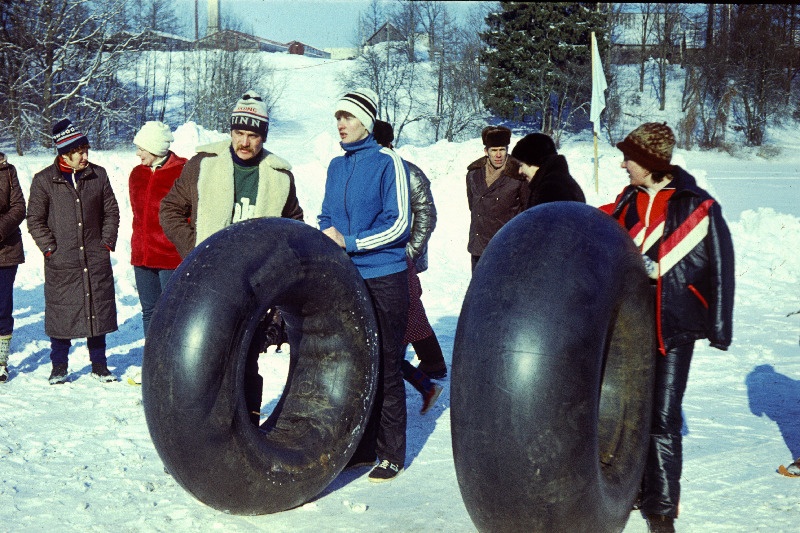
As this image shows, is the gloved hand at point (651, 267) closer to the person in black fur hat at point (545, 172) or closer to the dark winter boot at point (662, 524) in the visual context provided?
the person in black fur hat at point (545, 172)

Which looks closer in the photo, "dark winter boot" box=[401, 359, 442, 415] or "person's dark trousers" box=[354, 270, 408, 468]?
"person's dark trousers" box=[354, 270, 408, 468]

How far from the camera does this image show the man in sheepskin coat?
4738 millimetres

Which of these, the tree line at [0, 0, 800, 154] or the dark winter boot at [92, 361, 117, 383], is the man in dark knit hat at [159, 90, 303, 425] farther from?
the tree line at [0, 0, 800, 154]

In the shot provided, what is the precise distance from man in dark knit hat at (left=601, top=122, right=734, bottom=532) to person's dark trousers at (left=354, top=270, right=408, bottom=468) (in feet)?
4.37

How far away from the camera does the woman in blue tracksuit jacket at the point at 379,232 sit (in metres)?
4.57

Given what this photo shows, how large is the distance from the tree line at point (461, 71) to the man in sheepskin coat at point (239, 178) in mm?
26975

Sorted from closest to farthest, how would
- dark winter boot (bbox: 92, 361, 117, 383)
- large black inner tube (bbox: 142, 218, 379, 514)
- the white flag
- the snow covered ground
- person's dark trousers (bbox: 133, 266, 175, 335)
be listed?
large black inner tube (bbox: 142, 218, 379, 514), the snow covered ground, person's dark trousers (bbox: 133, 266, 175, 335), dark winter boot (bbox: 92, 361, 117, 383), the white flag

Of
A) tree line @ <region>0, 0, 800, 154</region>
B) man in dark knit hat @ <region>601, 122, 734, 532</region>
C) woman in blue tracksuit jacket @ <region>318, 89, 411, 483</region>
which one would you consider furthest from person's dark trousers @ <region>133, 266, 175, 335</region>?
tree line @ <region>0, 0, 800, 154</region>

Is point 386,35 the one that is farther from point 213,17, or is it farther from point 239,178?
point 239,178

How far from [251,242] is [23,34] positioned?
29.7m

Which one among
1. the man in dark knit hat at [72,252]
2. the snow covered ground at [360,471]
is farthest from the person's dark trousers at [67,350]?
the snow covered ground at [360,471]

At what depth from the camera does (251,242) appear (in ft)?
12.8

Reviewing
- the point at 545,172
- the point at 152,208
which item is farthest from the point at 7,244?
the point at 545,172

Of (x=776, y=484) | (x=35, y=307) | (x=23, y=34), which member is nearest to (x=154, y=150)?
(x=35, y=307)
